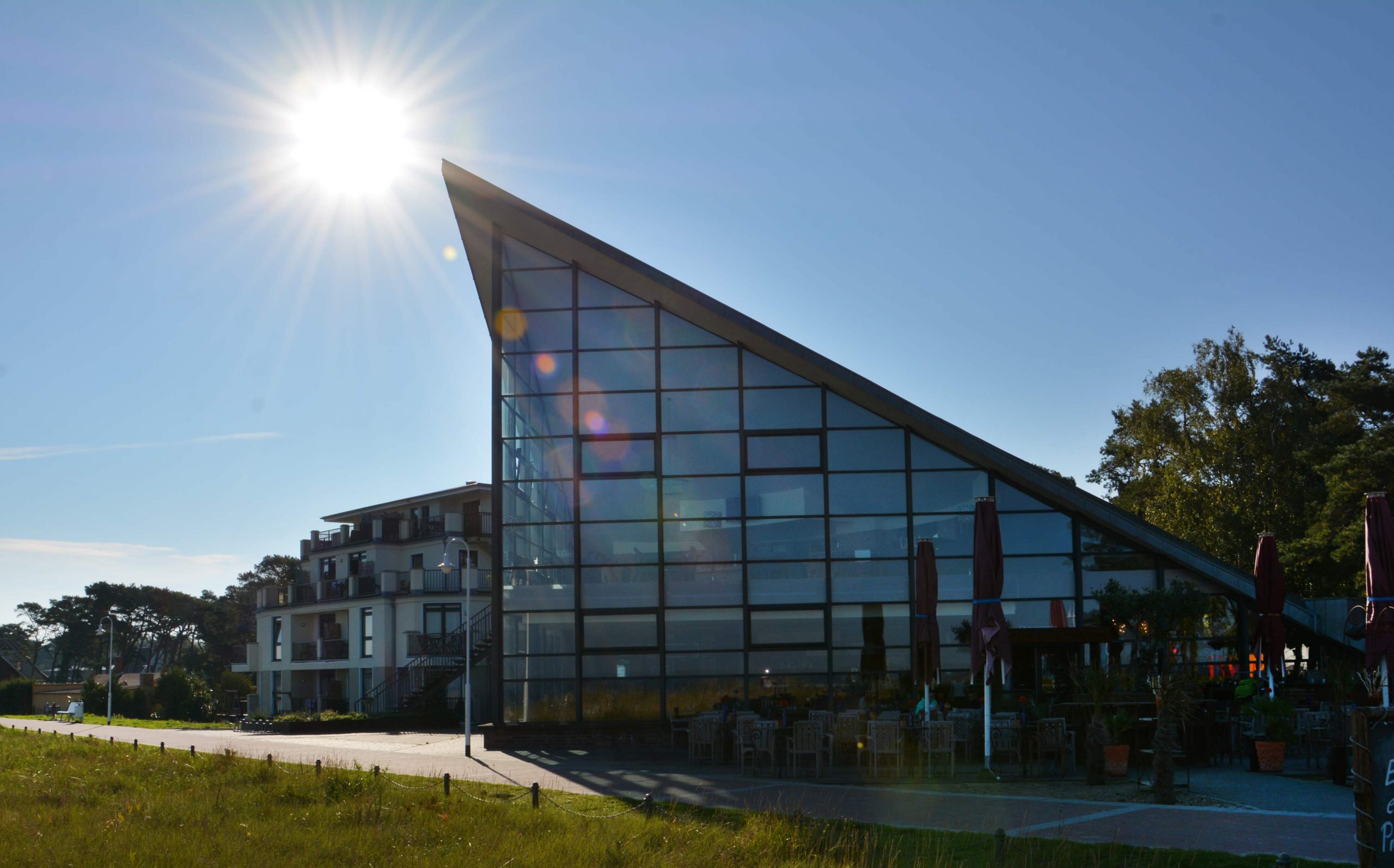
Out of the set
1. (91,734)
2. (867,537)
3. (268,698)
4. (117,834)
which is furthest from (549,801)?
(268,698)

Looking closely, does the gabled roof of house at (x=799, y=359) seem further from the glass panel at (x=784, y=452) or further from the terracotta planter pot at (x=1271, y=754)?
the terracotta planter pot at (x=1271, y=754)

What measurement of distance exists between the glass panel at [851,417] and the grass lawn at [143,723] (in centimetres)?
2347

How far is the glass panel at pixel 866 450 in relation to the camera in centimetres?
2386

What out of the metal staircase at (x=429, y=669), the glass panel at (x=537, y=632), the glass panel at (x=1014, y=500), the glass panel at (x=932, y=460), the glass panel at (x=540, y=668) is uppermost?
the glass panel at (x=932, y=460)

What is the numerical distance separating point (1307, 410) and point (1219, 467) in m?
3.66

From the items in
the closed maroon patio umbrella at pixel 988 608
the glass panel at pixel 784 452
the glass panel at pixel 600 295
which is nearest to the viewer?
the closed maroon patio umbrella at pixel 988 608

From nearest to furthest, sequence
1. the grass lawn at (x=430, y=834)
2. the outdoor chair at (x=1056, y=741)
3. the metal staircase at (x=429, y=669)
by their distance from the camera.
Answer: the grass lawn at (x=430, y=834) → the outdoor chair at (x=1056, y=741) → the metal staircase at (x=429, y=669)

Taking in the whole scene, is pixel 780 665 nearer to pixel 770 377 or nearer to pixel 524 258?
pixel 770 377

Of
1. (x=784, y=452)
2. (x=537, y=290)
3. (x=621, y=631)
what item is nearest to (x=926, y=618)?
(x=784, y=452)

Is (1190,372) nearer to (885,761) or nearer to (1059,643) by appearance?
(1059,643)

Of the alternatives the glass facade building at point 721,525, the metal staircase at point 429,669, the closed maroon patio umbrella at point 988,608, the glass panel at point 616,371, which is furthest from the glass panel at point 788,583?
the metal staircase at point 429,669

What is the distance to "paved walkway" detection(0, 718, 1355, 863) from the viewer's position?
10.9 metres

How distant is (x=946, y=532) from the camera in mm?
23688

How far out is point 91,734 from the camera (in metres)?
32.6
